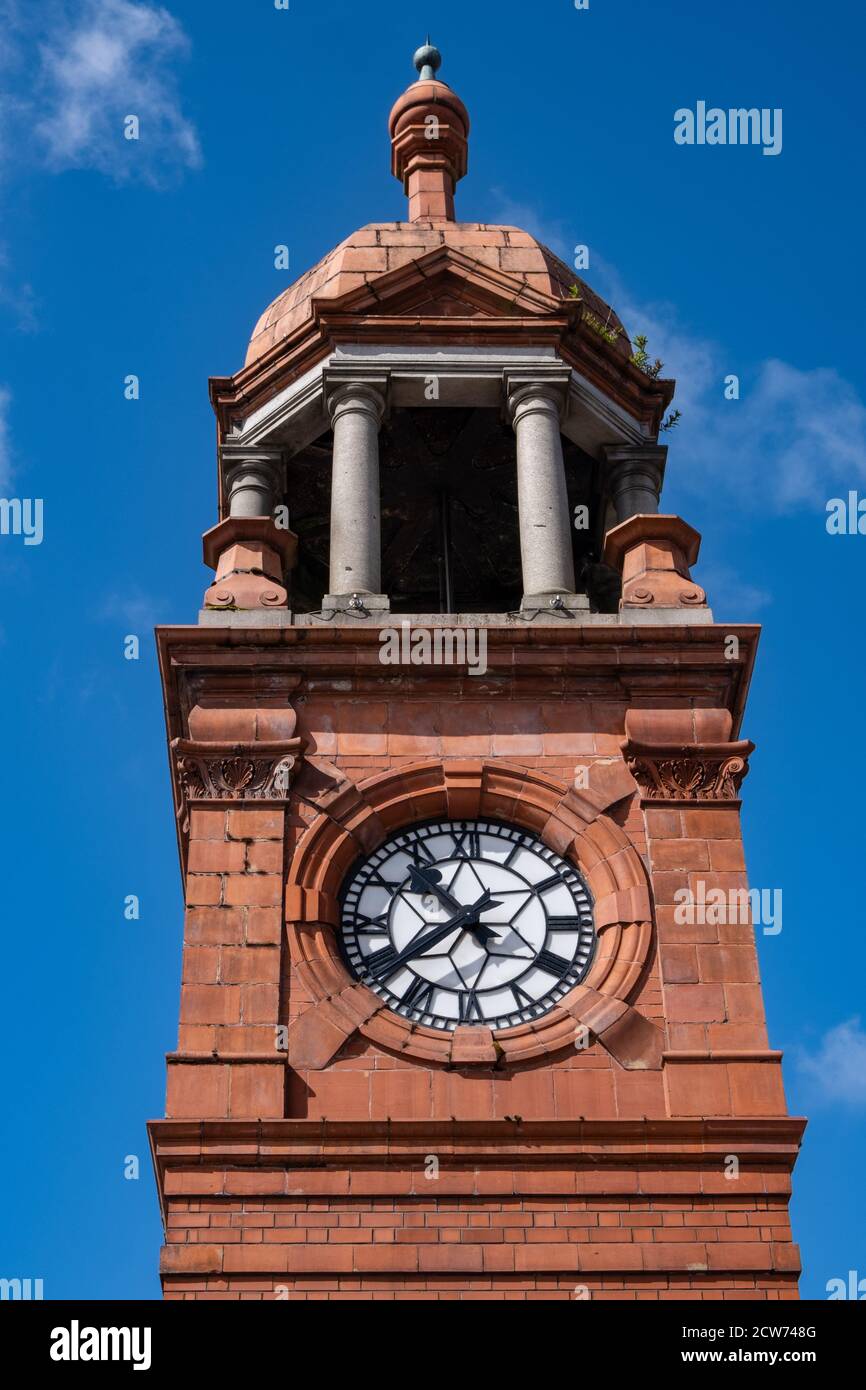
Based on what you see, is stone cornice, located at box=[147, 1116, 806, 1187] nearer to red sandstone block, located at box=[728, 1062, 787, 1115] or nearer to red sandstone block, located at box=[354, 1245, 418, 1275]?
red sandstone block, located at box=[728, 1062, 787, 1115]

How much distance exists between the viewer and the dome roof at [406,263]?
35.3 metres

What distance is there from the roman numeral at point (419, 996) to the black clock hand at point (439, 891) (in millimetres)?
755

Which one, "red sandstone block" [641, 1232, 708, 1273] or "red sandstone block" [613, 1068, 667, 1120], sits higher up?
"red sandstone block" [613, 1068, 667, 1120]

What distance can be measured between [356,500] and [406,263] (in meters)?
3.92

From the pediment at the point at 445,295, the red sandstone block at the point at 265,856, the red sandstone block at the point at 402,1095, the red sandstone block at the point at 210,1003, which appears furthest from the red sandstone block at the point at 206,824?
the pediment at the point at 445,295

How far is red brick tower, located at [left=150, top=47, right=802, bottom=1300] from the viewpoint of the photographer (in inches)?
1029

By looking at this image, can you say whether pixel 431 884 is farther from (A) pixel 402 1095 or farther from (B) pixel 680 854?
(A) pixel 402 1095

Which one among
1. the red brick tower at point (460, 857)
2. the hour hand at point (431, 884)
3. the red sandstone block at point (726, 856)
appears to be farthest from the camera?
the red sandstone block at point (726, 856)

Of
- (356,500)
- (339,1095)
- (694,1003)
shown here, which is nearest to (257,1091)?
(339,1095)

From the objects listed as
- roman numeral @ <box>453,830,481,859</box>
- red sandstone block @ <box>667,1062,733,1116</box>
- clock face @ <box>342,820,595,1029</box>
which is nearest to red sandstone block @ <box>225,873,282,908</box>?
clock face @ <box>342,820,595,1029</box>

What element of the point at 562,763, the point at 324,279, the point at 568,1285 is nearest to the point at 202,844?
the point at 562,763

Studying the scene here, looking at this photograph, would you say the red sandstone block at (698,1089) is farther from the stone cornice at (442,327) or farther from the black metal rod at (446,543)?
the stone cornice at (442,327)

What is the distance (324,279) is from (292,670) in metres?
7.25

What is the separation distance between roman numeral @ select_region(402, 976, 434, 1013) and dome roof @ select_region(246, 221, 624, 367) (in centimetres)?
1011
